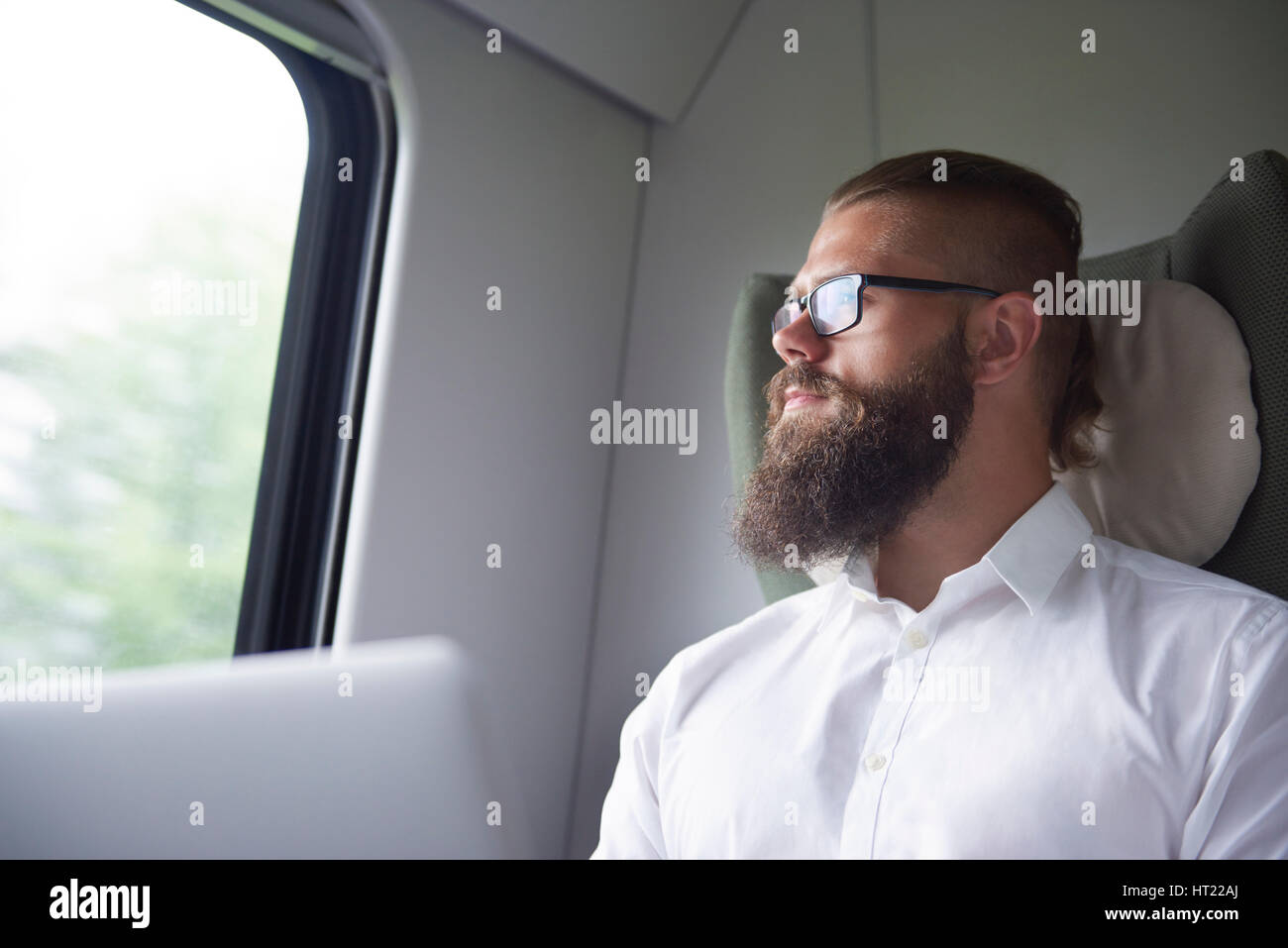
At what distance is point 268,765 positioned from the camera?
340 millimetres

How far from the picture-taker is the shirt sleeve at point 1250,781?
0.78m

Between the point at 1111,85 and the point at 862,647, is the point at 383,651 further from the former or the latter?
the point at 1111,85

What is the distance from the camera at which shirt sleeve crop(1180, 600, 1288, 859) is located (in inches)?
30.6

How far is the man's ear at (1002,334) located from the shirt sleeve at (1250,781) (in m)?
0.51

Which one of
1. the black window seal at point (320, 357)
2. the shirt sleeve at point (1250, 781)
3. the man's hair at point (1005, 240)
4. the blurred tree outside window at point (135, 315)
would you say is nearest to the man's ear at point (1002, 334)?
the man's hair at point (1005, 240)

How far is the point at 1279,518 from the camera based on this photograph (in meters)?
1.04

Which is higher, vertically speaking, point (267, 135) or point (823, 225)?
point (267, 135)

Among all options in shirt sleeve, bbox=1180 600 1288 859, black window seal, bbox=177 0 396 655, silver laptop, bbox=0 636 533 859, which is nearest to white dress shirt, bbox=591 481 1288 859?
shirt sleeve, bbox=1180 600 1288 859

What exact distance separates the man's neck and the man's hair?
0.32 ft

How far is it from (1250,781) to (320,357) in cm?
160

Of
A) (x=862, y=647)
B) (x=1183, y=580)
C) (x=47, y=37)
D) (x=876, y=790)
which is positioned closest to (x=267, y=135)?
(x=47, y=37)

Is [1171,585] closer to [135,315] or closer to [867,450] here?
[867,450]

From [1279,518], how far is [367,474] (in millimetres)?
1433

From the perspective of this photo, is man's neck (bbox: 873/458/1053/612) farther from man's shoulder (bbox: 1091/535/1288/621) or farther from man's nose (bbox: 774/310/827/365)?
man's nose (bbox: 774/310/827/365)
